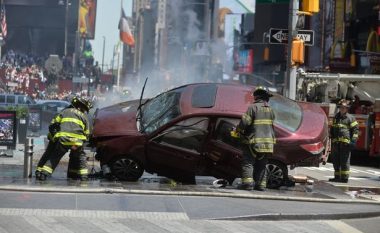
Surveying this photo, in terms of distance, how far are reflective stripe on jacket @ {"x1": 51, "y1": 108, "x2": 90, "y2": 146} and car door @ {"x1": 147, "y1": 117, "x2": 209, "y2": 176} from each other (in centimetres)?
107

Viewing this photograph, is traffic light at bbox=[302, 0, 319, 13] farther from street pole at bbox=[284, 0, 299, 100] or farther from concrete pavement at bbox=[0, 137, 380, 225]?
concrete pavement at bbox=[0, 137, 380, 225]

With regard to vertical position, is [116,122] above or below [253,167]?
→ above

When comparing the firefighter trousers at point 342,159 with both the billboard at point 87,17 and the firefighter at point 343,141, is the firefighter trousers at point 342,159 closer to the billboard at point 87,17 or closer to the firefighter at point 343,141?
the firefighter at point 343,141

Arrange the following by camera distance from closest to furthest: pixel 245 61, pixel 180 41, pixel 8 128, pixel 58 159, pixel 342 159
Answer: pixel 58 159, pixel 342 159, pixel 8 128, pixel 245 61, pixel 180 41

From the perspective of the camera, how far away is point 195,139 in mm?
11977

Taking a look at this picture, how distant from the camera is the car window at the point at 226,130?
12.0 meters

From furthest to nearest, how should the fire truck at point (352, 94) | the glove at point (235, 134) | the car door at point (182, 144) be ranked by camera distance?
1. the fire truck at point (352, 94)
2. the car door at point (182, 144)
3. the glove at point (235, 134)

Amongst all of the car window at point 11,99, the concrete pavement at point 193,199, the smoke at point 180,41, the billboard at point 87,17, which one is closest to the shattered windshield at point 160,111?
the concrete pavement at point 193,199

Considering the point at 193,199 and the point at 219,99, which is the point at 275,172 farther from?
the point at 193,199

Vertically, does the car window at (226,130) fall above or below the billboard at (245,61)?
below

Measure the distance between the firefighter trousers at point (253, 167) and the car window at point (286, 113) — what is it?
0.90m

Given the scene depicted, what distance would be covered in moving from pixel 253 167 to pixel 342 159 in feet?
12.6

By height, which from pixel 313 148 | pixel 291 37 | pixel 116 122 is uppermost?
pixel 291 37

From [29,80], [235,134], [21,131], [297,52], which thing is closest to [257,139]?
[235,134]
